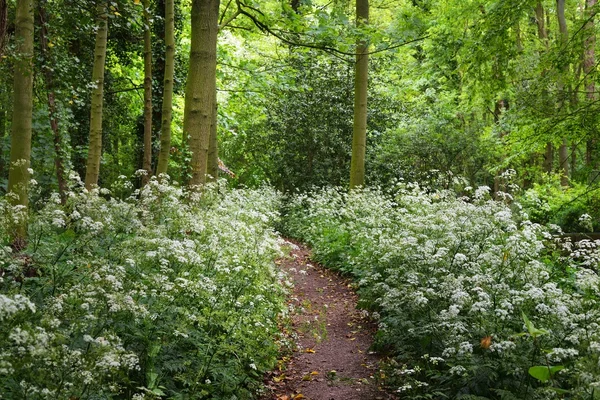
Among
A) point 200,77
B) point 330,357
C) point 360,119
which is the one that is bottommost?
point 330,357

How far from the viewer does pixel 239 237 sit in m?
6.29

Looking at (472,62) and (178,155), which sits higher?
(472,62)

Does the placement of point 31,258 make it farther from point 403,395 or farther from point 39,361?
point 403,395

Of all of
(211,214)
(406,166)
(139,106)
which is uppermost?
(139,106)

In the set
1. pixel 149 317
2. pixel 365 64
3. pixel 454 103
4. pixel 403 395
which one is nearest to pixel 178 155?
pixel 149 317

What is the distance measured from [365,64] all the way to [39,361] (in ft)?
42.3

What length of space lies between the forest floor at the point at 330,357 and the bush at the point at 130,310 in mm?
409

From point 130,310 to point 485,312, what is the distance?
3309 mm

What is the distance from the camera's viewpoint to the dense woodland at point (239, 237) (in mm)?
3752

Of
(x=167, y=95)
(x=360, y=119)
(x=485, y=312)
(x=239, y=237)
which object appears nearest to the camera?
(x=485, y=312)

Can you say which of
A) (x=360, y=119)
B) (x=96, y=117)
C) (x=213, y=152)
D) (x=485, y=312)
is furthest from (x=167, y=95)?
(x=485, y=312)

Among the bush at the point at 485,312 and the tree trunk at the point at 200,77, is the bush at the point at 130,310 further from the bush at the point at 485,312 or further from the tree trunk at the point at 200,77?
the tree trunk at the point at 200,77

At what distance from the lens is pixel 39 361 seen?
271cm

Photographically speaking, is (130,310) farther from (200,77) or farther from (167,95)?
(167,95)
